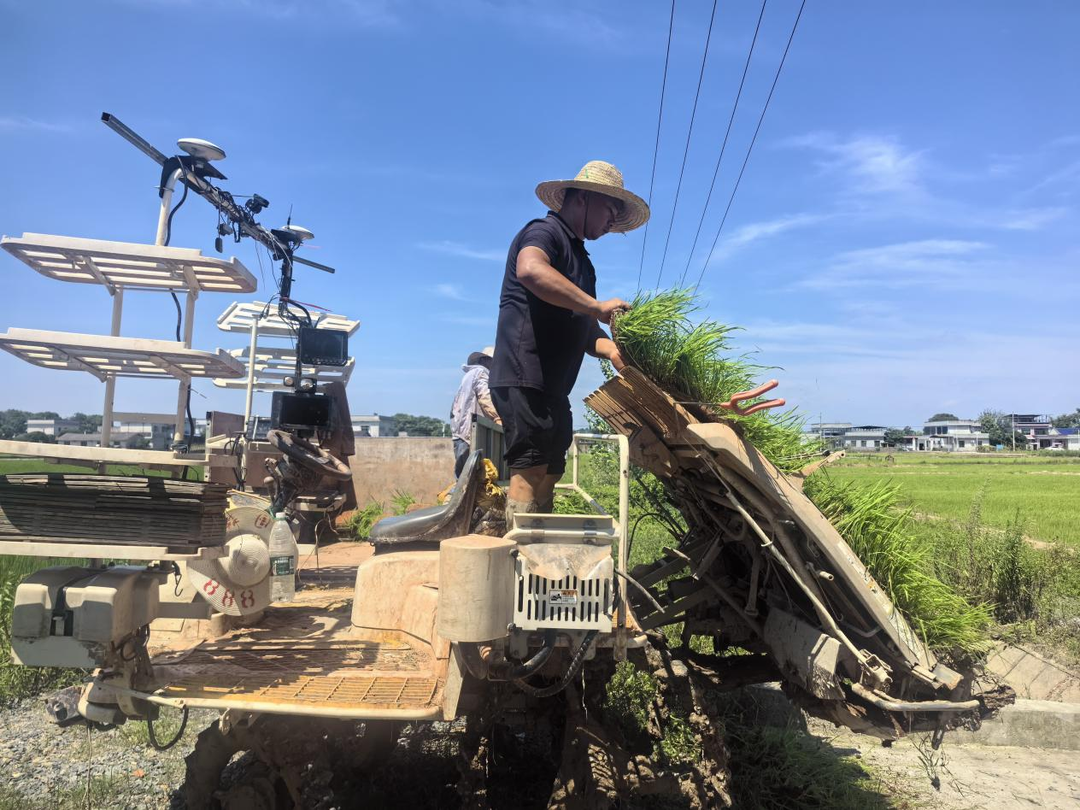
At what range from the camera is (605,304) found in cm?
275

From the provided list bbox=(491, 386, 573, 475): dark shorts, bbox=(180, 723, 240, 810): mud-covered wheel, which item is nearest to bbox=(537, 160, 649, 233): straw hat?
bbox=(491, 386, 573, 475): dark shorts

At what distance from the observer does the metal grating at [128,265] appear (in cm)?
288

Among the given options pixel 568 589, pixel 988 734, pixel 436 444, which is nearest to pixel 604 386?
pixel 568 589

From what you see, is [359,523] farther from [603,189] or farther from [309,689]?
[603,189]

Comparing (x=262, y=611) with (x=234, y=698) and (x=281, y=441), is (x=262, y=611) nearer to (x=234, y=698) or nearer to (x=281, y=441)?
(x=234, y=698)

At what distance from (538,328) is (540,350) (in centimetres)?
10

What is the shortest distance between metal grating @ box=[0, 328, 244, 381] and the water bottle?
85cm

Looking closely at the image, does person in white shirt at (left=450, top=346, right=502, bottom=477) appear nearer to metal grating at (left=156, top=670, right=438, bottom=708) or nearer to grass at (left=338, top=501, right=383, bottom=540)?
metal grating at (left=156, top=670, right=438, bottom=708)

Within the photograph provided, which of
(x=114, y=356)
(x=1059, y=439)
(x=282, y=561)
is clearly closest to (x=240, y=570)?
(x=282, y=561)

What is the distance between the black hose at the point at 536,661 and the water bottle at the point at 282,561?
5.53ft

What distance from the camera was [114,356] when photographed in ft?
10.3

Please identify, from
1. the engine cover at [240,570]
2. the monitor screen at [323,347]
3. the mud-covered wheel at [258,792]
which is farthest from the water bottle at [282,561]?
the monitor screen at [323,347]

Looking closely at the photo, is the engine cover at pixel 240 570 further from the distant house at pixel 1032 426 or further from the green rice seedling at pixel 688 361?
the distant house at pixel 1032 426

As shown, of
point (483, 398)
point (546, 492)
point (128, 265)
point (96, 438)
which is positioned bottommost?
point (546, 492)
